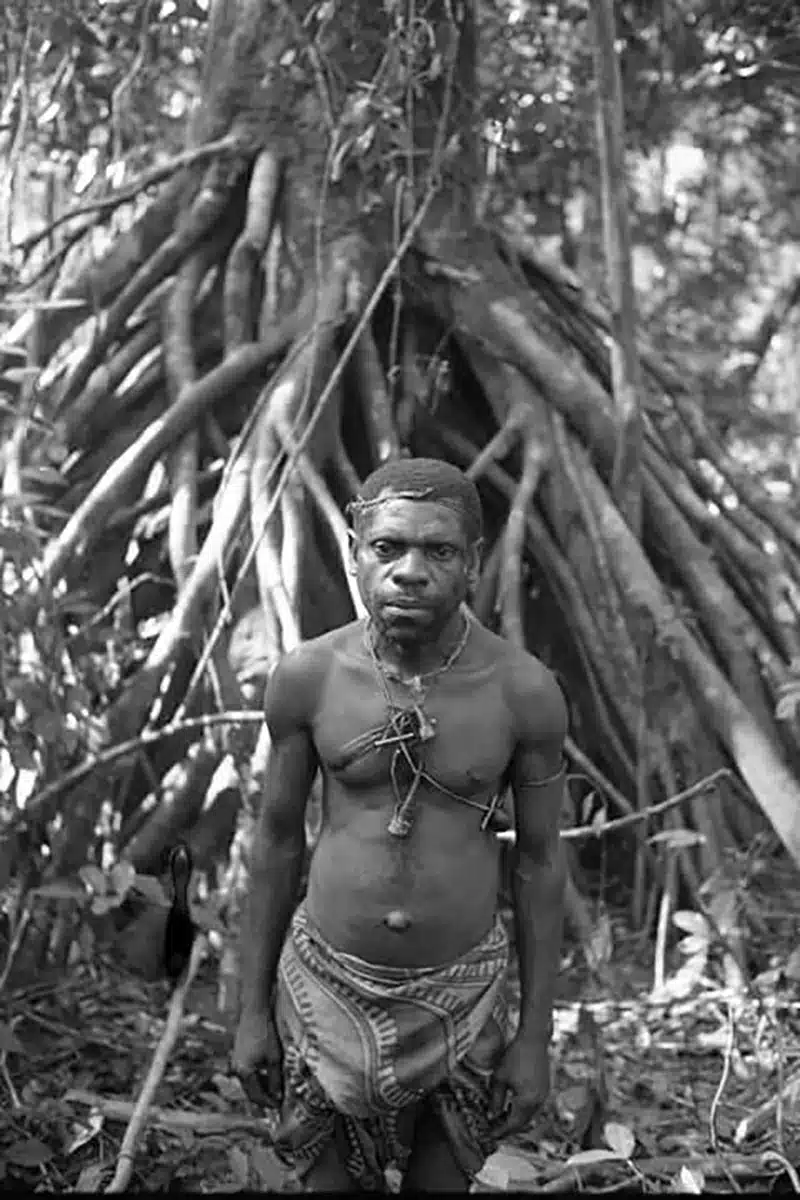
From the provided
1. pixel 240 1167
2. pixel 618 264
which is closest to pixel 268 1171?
pixel 240 1167

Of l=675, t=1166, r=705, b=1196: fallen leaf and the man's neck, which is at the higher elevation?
the man's neck

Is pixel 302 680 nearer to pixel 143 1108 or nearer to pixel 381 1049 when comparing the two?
pixel 381 1049

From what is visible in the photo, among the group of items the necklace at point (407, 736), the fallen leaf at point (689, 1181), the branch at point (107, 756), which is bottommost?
the fallen leaf at point (689, 1181)

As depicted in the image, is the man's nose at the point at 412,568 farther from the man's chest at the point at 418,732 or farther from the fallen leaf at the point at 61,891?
the fallen leaf at the point at 61,891

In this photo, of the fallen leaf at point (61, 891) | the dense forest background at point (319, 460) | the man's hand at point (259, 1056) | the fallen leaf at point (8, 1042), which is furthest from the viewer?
the dense forest background at point (319, 460)

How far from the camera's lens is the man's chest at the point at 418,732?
2.30 meters

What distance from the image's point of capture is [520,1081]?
2361 millimetres

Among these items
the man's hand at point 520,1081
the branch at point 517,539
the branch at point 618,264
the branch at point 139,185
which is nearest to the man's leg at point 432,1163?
the man's hand at point 520,1081

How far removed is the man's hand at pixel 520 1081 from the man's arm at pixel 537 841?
0.02 m

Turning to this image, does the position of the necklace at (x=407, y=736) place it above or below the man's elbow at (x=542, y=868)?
above

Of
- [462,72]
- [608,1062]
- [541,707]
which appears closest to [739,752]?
[608,1062]

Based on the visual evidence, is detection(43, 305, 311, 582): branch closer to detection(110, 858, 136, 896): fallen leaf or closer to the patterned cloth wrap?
detection(110, 858, 136, 896): fallen leaf

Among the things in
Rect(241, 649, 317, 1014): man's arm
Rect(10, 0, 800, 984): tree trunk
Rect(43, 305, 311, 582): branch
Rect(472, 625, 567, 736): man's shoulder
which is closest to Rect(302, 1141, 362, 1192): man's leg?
Rect(241, 649, 317, 1014): man's arm

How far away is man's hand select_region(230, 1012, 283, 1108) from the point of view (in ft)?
7.93
